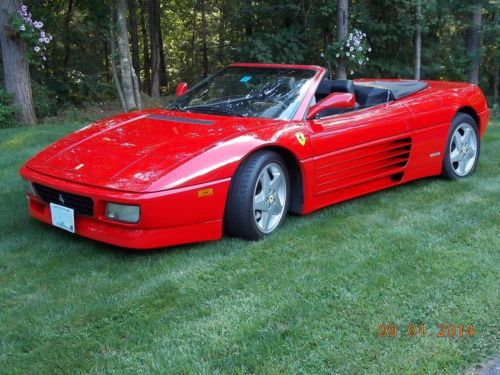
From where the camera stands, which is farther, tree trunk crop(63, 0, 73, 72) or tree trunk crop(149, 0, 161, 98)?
tree trunk crop(149, 0, 161, 98)

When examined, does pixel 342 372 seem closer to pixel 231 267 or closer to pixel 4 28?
pixel 231 267

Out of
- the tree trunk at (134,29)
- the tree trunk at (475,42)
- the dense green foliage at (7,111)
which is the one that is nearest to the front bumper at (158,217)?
the dense green foliage at (7,111)

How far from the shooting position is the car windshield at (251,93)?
4297 millimetres

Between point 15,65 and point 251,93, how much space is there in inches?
243

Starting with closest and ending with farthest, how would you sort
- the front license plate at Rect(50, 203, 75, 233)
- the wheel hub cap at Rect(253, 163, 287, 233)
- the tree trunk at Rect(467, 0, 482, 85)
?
the front license plate at Rect(50, 203, 75, 233) → the wheel hub cap at Rect(253, 163, 287, 233) → the tree trunk at Rect(467, 0, 482, 85)

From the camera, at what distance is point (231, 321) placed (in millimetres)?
2674

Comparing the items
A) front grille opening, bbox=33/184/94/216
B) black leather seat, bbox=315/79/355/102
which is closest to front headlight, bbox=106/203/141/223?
front grille opening, bbox=33/184/94/216

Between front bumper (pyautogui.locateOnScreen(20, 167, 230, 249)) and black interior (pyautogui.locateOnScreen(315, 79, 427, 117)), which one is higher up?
black interior (pyautogui.locateOnScreen(315, 79, 427, 117))

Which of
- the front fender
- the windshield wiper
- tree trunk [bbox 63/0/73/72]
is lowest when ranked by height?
the front fender

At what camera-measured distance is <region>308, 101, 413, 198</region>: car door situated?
4191 mm

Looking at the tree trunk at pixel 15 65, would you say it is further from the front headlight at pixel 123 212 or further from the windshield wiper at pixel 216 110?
the front headlight at pixel 123 212

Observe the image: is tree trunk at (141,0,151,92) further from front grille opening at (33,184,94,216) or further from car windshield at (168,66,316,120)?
front grille opening at (33,184,94,216)

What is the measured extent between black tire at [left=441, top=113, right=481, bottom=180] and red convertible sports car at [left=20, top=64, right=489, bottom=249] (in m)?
0.01

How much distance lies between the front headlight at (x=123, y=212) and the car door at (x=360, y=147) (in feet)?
4.80
